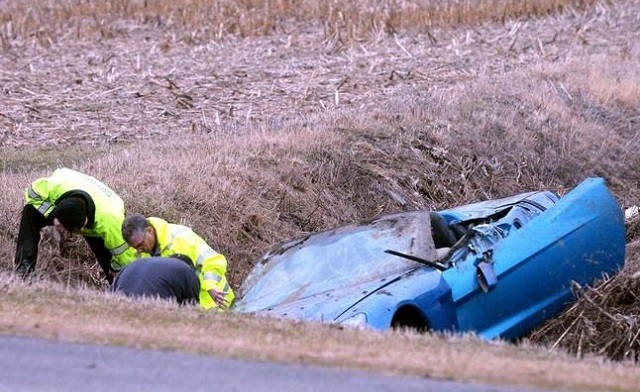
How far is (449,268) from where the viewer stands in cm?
912

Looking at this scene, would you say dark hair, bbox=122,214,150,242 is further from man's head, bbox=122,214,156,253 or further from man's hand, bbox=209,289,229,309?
man's hand, bbox=209,289,229,309

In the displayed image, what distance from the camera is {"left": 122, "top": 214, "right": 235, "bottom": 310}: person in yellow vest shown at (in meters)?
9.95

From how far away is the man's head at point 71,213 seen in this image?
1055cm

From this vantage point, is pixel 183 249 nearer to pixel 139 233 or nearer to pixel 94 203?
pixel 139 233

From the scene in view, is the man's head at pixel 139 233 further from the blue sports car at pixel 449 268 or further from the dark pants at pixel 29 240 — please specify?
the dark pants at pixel 29 240

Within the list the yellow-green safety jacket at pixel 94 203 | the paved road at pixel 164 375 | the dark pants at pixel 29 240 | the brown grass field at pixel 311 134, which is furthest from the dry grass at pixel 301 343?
the dark pants at pixel 29 240

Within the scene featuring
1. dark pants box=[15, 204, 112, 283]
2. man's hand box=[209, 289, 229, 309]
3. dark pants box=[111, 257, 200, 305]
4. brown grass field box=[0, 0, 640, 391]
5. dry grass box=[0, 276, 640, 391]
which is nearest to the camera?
dry grass box=[0, 276, 640, 391]

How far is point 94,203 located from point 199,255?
4.00 feet

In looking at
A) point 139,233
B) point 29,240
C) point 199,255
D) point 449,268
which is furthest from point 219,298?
point 29,240

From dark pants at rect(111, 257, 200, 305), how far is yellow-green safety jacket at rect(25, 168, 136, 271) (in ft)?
4.57

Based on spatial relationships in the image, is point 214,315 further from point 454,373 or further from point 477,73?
point 477,73

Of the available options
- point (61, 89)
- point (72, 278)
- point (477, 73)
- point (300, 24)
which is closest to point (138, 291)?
point (72, 278)

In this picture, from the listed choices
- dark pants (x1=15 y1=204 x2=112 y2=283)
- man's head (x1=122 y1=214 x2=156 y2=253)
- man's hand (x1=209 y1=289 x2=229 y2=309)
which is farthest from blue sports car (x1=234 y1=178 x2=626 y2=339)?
dark pants (x1=15 y1=204 x2=112 y2=283)

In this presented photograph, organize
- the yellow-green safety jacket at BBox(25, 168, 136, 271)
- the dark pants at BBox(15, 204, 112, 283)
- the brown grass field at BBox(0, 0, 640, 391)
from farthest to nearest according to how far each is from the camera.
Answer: the dark pants at BBox(15, 204, 112, 283) → the yellow-green safety jacket at BBox(25, 168, 136, 271) → the brown grass field at BBox(0, 0, 640, 391)
